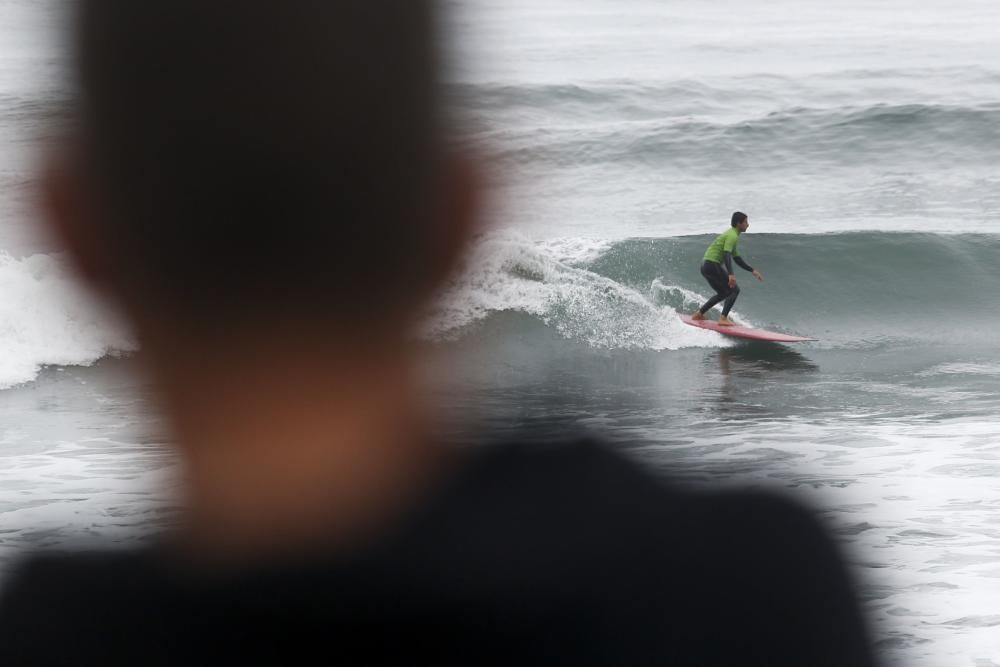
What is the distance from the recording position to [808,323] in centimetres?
1381

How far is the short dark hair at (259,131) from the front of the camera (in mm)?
497

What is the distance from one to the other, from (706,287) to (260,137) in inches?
550

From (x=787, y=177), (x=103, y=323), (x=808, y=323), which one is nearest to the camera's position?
(x=103, y=323)

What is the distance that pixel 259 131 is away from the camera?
0.50 meters

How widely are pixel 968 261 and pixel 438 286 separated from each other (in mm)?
15990

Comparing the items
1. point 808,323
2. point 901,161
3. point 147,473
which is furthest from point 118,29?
point 901,161

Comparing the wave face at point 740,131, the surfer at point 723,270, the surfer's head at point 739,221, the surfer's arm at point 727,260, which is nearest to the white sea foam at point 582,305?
the surfer at point 723,270

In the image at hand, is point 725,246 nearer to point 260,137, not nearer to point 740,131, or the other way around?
point 740,131

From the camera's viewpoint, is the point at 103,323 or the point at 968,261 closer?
the point at 103,323

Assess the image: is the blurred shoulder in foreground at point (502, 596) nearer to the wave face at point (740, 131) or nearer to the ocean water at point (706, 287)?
the ocean water at point (706, 287)

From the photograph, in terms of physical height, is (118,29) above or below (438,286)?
above

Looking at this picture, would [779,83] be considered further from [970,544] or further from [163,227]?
[163,227]

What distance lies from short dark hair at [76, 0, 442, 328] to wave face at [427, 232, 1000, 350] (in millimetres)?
10870

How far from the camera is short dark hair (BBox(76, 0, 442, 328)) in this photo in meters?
0.50
